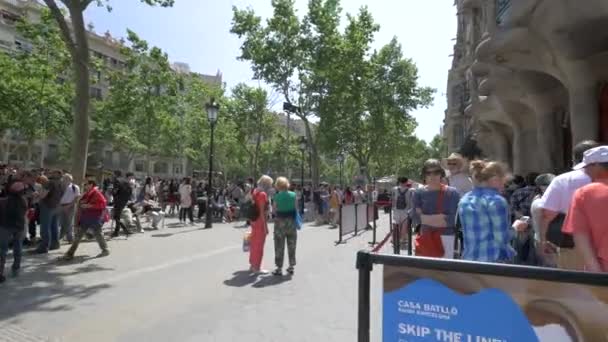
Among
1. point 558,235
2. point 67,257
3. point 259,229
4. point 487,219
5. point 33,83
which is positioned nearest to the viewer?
point 558,235

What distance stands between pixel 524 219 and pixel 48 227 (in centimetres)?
962

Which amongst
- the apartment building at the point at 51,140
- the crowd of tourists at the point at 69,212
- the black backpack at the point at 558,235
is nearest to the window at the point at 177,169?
the apartment building at the point at 51,140

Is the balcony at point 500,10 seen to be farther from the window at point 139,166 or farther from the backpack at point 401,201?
the window at point 139,166

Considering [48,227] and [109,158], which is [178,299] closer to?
[48,227]

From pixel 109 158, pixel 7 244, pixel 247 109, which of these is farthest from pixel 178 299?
pixel 109 158

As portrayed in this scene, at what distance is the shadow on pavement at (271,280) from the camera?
8047 millimetres

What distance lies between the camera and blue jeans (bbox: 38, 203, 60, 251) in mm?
11119

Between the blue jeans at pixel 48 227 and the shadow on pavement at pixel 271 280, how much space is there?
18.0ft

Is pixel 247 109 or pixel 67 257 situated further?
pixel 247 109

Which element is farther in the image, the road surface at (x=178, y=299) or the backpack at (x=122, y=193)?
the backpack at (x=122, y=193)

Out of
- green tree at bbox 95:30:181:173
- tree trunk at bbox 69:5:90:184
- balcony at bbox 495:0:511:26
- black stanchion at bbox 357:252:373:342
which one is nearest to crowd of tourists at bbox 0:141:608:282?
tree trunk at bbox 69:5:90:184

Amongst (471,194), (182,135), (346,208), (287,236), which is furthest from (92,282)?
(182,135)

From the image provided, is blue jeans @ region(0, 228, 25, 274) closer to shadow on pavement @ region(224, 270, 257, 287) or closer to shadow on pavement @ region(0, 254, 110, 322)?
shadow on pavement @ region(0, 254, 110, 322)

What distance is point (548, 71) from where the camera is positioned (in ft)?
40.8
